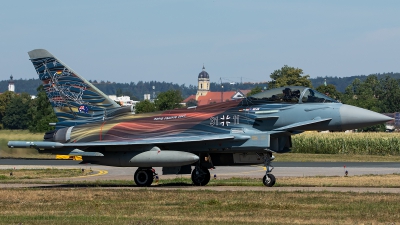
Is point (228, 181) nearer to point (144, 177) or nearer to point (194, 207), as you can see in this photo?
point (144, 177)

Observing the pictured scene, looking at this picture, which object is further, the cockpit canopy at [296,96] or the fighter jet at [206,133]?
the cockpit canopy at [296,96]

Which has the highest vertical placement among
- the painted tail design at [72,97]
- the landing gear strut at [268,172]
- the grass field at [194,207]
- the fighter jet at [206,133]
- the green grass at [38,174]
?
the painted tail design at [72,97]

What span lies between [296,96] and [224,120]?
2.49 meters

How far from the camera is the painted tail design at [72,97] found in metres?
25.7

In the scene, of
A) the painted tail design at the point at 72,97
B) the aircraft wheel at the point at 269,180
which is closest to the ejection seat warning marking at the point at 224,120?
the aircraft wheel at the point at 269,180

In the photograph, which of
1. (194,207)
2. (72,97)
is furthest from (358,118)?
(72,97)

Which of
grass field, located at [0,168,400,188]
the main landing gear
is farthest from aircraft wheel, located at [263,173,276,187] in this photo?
the main landing gear

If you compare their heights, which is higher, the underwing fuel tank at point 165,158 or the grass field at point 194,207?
the underwing fuel tank at point 165,158

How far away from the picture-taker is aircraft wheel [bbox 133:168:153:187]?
24.0m

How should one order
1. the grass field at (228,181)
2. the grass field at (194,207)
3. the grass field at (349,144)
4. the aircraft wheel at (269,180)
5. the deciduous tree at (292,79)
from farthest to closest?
the deciduous tree at (292,79), the grass field at (349,144), the grass field at (228,181), the aircraft wheel at (269,180), the grass field at (194,207)

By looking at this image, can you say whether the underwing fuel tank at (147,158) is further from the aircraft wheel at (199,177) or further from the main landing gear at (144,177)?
the aircraft wheel at (199,177)

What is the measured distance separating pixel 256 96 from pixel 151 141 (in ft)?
12.4

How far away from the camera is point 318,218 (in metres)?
14.9

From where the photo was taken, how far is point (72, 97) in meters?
25.8
